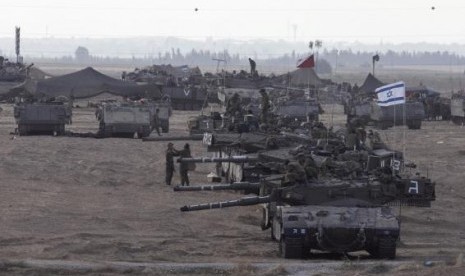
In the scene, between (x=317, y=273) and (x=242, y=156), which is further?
(x=242, y=156)

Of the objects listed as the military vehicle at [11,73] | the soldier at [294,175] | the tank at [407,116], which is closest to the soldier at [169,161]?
the soldier at [294,175]

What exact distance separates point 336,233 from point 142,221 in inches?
209

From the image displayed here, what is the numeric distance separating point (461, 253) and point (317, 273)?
130 inches

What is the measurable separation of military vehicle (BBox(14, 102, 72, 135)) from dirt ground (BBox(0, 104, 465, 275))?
4.00 m

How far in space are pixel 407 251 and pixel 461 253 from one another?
0.99 metres

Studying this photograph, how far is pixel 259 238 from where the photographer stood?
20.0 meters

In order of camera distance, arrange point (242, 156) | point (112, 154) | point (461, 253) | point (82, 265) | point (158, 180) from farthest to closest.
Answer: point (112, 154)
point (158, 180)
point (242, 156)
point (461, 253)
point (82, 265)

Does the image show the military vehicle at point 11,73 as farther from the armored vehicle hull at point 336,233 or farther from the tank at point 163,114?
the armored vehicle hull at point 336,233

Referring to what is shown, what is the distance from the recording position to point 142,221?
70.8 ft

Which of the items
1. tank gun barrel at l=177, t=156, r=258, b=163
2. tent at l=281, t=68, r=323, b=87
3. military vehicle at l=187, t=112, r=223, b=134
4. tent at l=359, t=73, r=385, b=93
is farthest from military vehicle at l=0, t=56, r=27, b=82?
tank gun barrel at l=177, t=156, r=258, b=163

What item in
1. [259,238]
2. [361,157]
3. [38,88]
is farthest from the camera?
[38,88]

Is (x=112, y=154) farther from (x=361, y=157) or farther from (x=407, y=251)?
(x=407, y=251)

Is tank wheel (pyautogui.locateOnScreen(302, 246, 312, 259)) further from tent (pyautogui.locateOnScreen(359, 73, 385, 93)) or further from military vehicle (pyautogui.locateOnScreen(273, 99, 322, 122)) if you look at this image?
tent (pyautogui.locateOnScreen(359, 73, 385, 93))

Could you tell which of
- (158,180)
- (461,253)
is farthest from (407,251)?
(158,180)
